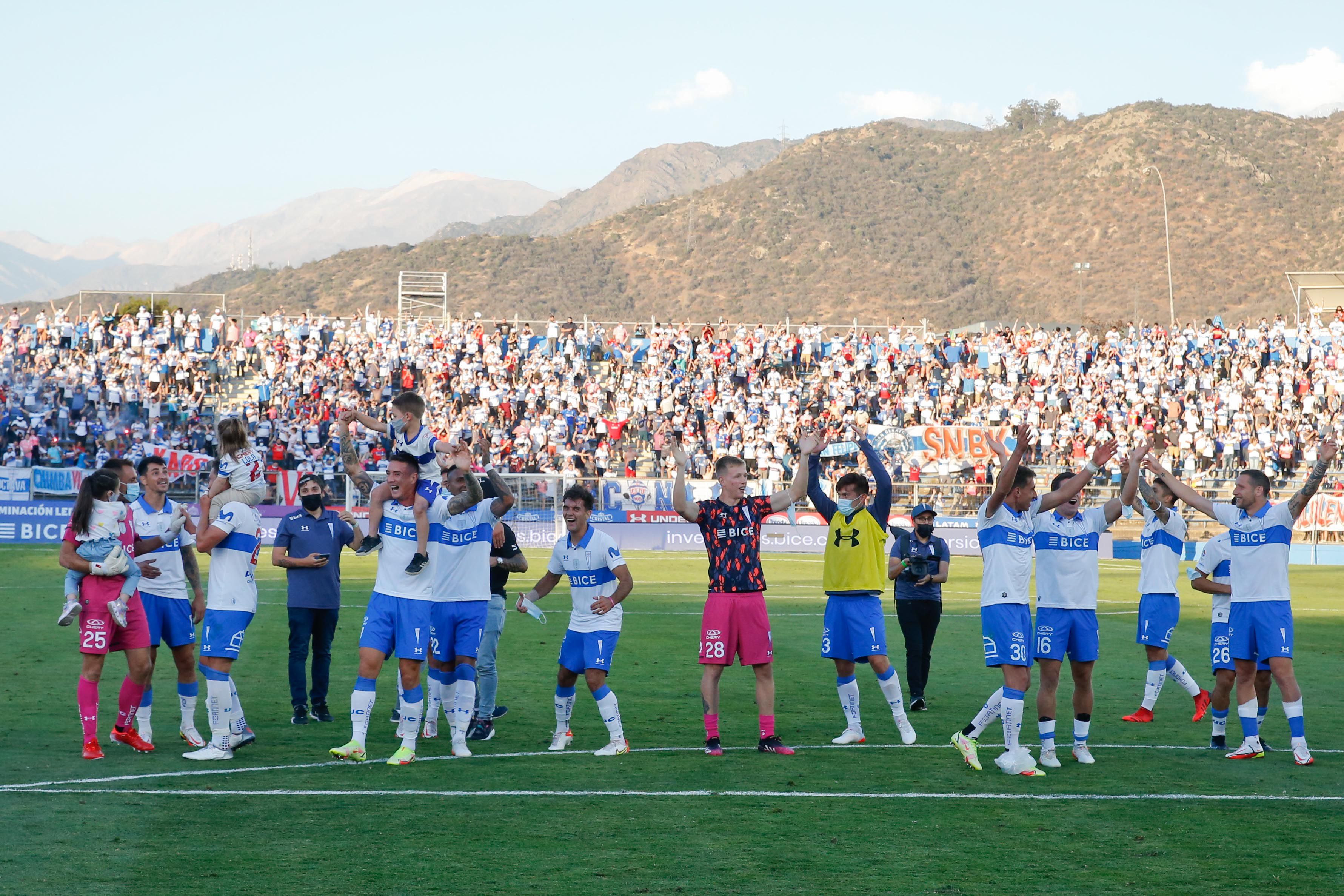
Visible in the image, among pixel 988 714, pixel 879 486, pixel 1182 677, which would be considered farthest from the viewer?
pixel 1182 677

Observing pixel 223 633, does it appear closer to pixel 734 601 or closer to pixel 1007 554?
pixel 734 601

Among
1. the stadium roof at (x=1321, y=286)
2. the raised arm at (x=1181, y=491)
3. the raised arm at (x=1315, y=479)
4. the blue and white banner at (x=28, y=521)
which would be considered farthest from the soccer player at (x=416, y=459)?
the stadium roof at (x=1321, y=286)

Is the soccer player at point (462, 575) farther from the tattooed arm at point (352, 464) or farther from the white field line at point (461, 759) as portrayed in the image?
the tattooed arm at point (352, 464)

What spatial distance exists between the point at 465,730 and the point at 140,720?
261 cm

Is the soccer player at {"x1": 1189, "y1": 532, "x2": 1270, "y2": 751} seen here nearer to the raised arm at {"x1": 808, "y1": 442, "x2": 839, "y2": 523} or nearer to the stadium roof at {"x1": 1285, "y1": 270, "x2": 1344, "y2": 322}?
the raised arm at {"x1": 808, "y1": 442, "x2": 839, "y2": 523}

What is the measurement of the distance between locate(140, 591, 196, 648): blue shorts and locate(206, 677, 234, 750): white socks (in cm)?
67

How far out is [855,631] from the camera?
10.9m

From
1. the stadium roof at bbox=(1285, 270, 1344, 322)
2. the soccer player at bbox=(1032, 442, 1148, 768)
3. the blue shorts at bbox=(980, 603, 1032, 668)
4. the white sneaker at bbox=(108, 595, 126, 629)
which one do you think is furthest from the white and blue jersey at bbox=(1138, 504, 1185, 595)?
the stadium roof at bbox=(1285, 270, 1344, 322)

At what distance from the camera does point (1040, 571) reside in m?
10.1

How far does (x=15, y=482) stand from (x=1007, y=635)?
32.3m

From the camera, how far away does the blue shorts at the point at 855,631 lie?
10883mm

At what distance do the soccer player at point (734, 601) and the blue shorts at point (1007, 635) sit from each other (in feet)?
5.55

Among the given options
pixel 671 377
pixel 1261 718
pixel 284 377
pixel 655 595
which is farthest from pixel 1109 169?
pixel 1261 718

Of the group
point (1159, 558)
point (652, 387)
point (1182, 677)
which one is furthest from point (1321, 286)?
point (1182, 677)
